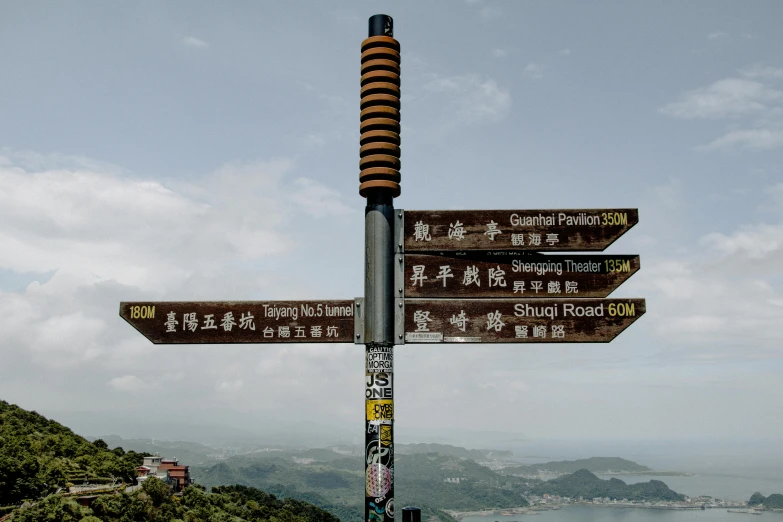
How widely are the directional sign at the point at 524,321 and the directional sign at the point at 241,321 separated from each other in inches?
35.8

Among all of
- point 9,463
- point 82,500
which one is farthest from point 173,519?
point 9,463

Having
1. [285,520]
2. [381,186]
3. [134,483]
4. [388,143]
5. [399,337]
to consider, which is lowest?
[285,520]

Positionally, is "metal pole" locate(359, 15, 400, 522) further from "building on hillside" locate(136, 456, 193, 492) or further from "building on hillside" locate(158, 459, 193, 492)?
"building on hillside" locate(158, 459, 193, 492)

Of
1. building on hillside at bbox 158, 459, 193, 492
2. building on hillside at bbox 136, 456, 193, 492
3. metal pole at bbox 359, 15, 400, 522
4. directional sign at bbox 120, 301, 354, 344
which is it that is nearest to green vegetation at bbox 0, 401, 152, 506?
building on hillside at bbox 136, 456, 193, 492

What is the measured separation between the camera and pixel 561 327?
7.71m

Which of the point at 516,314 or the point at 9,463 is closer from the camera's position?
the point at 516,314

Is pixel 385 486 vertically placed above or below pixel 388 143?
below

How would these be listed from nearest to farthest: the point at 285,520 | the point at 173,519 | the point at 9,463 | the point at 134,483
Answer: the point at 9,463, the point at 173,519, the point at 134,483, the point at 285,520

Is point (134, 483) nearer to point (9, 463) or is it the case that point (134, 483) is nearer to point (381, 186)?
point (9, 463)

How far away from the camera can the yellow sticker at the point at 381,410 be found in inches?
301

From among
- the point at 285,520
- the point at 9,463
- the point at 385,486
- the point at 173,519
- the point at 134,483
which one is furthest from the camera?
the point at 285,520

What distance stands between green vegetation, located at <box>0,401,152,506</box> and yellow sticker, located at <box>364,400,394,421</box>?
57.2 meters

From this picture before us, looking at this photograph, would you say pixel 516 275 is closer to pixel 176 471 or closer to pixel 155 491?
pixel 155 491

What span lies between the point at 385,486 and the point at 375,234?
301 cm
